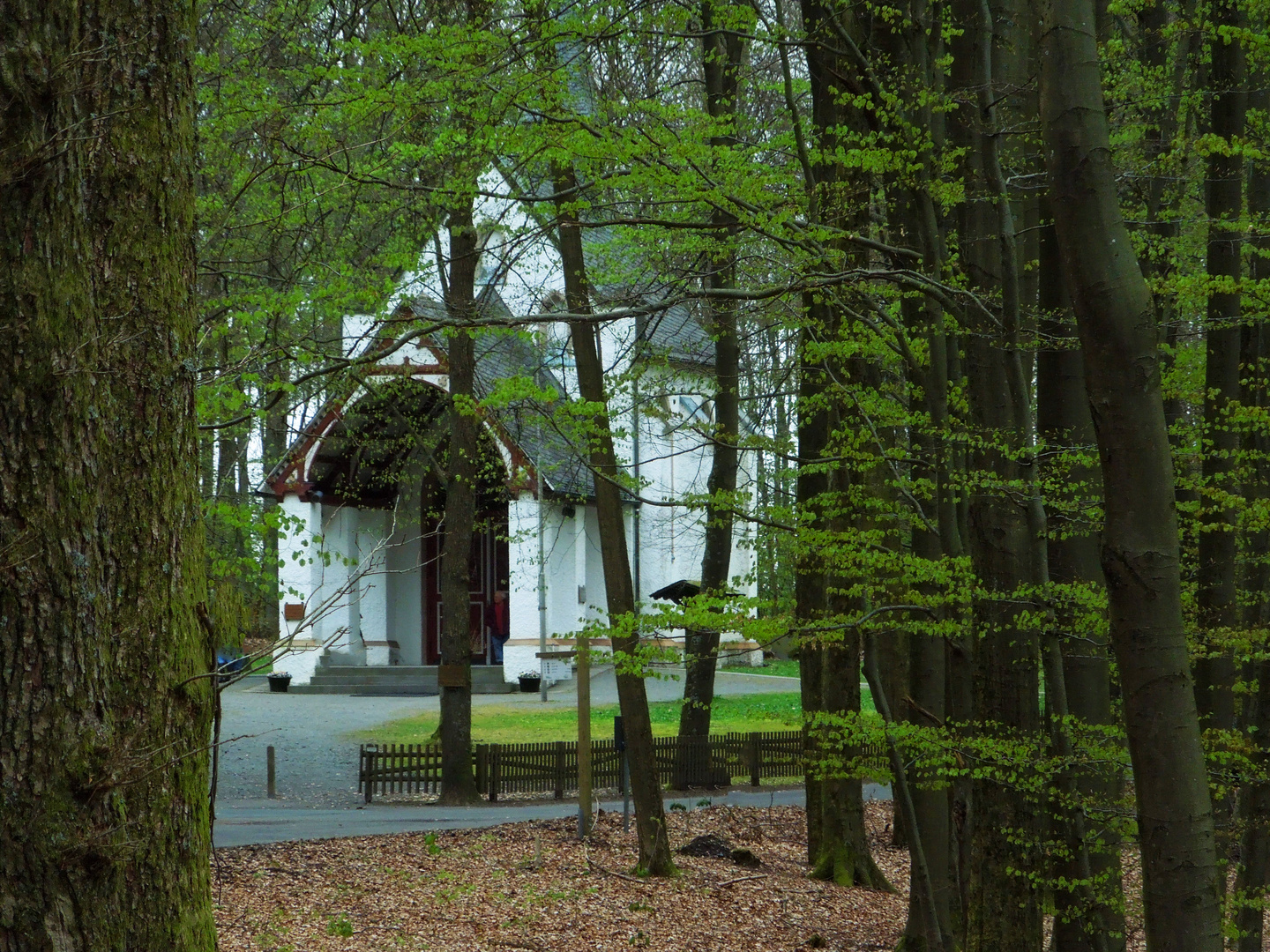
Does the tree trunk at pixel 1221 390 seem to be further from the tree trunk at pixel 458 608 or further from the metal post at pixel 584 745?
the tree trunk at pixel 458 608

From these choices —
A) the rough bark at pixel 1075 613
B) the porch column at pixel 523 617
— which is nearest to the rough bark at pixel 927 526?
the rough bark at pixel 1075 613

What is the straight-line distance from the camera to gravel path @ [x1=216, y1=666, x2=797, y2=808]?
17.7 meters

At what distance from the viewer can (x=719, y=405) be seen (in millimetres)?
16609

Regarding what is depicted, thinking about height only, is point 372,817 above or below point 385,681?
below

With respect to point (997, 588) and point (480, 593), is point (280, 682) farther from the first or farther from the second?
point (997, 588)

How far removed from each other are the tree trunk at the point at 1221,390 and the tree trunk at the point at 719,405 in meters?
3.14

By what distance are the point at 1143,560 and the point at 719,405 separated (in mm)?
12585

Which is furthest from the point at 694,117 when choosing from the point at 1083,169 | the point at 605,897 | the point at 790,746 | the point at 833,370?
the point at 790,746

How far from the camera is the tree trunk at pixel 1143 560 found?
405cm

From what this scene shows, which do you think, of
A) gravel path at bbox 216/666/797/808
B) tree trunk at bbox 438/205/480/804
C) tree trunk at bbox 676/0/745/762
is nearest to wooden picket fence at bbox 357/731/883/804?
tree trunk at bbox 676/0/745/762

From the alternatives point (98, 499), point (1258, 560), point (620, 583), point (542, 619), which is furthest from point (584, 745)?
point (542, 619)

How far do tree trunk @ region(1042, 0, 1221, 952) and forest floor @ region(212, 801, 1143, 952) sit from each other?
5730 millimetres

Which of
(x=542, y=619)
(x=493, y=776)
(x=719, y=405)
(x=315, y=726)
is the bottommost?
(x=493, y=776)

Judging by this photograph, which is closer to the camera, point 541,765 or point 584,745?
point 584,745
